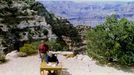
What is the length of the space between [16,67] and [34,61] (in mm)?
1387

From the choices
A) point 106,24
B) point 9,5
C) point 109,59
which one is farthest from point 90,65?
point 9,5

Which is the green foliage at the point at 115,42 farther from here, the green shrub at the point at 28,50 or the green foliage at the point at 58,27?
the green foliage at the point at 58,27

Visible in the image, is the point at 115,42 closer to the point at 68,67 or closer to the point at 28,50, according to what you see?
the point at 68,67

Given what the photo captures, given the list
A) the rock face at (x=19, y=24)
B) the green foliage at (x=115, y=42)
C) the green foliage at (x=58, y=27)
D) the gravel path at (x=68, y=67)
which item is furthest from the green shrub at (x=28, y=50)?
the green foliage at (x=58, y=27)

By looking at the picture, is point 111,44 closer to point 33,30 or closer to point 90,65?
point 90,65

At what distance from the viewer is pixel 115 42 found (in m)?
18.1

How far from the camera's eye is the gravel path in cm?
1733

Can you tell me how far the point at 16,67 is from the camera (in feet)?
60.1

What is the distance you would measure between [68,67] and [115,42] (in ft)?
8.22

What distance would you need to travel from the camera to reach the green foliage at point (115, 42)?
59.1 ft

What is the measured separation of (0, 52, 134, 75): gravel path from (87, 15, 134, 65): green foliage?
55 centimetres

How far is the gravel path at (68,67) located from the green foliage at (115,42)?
0.55m

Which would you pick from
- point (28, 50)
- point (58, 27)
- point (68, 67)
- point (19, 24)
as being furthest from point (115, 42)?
point (58, 27)

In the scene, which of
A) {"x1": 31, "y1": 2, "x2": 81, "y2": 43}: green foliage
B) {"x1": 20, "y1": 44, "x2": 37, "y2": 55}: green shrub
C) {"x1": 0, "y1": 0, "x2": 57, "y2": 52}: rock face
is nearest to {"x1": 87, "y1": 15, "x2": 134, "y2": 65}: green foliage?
{"x1": 20, "y1": 44, "x2": 37, "y2": 55}: green shrub
